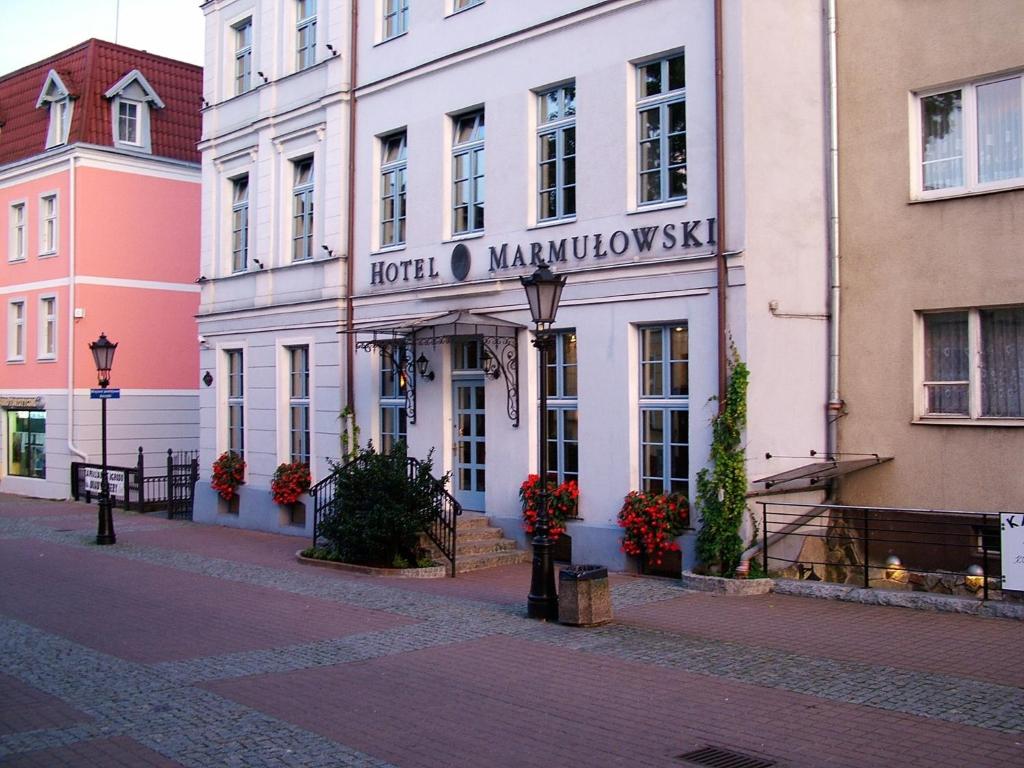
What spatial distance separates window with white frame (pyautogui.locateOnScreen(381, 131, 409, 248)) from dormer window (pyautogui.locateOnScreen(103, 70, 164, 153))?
596 inches

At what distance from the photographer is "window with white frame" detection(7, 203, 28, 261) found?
34.2m

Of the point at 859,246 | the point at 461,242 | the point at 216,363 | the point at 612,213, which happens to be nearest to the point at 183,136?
the point at 216,363

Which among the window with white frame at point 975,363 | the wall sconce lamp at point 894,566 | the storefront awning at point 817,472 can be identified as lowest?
the wall sconce lamp at point 894,566

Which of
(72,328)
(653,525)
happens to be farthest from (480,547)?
(72,328)

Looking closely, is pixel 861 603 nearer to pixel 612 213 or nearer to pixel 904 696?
pixel 904 696

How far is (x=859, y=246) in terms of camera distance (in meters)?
15.1

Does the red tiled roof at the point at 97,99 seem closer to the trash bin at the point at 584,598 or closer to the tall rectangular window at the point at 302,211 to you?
the tall rectangular window at the point at 302,211

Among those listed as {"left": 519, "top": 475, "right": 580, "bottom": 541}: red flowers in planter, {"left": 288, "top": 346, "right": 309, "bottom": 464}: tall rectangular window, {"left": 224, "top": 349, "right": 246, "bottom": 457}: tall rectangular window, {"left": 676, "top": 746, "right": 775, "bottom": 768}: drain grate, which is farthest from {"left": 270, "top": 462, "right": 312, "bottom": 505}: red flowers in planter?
{"left": 676, "top": 746, "right": 775, "bottom": 768}: drain grate

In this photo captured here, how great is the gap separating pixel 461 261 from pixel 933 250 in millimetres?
7267

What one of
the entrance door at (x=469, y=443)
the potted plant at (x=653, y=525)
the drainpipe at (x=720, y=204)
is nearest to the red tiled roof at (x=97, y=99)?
the entrance door at (x=469, y=443)

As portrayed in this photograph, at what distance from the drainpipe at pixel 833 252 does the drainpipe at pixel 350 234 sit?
871cm

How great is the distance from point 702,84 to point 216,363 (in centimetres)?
1371

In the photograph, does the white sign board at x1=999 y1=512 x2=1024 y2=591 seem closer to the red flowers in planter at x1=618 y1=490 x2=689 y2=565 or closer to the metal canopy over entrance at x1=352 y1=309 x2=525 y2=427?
the red flowers in planter at x1=618 y1=490 x2=689 y2=565

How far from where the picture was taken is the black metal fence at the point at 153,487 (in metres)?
26.0
